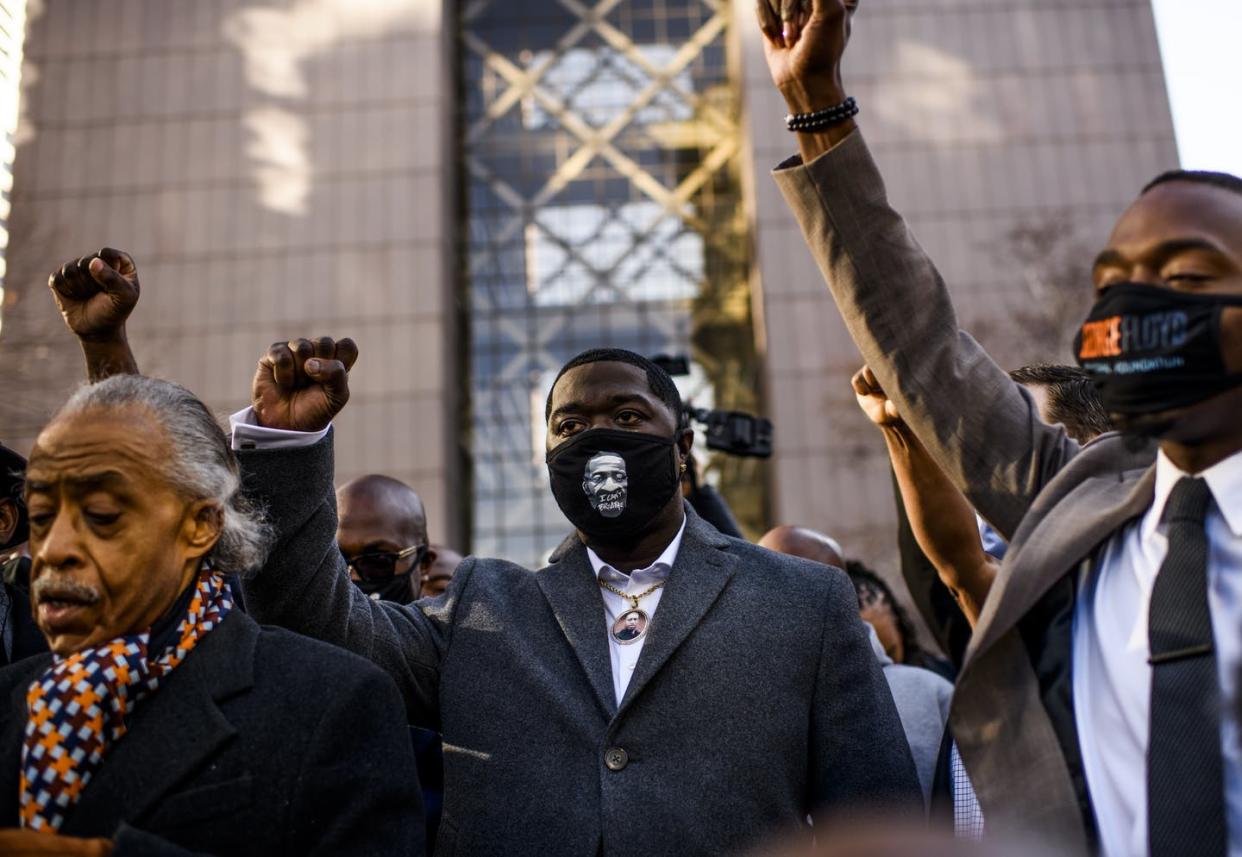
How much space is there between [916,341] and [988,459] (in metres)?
0.23

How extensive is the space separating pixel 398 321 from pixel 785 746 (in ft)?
62.0

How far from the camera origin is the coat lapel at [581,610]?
7.91 ft

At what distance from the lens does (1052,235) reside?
19625mm

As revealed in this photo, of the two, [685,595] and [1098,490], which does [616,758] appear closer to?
[685,595]

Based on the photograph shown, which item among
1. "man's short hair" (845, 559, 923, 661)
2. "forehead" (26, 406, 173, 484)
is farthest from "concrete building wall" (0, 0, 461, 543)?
"forehead" (26, 406, 173, 484)

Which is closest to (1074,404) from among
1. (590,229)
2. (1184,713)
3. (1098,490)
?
(1098,490)

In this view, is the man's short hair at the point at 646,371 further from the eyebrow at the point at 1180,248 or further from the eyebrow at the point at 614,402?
the eyebrow at the point at 1180,248

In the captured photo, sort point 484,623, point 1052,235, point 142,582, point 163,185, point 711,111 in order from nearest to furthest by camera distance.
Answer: point 142,582 < point 484,623 < point 1052,235 < point 163,185 < point 711,111

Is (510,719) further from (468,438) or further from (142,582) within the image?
(468,438)

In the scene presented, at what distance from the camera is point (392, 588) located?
11.7 feet

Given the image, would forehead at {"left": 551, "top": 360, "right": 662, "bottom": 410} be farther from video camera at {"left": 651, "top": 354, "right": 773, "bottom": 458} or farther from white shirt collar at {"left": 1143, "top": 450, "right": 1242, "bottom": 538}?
video camera at {"left": 651, "top": 354, "right": 773, "bottom": 458}

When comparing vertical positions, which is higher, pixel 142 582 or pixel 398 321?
pixel 398 321

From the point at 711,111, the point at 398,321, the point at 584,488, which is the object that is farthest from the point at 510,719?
the point at 711,111

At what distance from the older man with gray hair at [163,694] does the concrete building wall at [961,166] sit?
17549 millimetres
